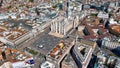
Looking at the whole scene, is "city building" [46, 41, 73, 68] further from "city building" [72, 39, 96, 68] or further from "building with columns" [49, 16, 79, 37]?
"building with columns" [49, 16, 79, 37]

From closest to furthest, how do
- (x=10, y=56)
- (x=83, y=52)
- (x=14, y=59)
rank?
(x=14, y=59) < (x=10, y=56) < (x=83, y=52)

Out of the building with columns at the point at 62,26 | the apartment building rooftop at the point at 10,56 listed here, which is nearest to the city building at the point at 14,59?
the apartment building rooftop at the point at 10,56

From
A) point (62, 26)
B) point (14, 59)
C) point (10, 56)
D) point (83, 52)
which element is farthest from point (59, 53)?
point (62, 26)

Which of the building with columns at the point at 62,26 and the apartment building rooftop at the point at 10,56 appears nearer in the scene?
the apartment building rooftop at the point at 10,56

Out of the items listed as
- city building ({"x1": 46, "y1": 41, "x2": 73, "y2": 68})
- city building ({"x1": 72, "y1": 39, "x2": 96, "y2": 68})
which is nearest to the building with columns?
city building ({"x1": 72, "y1": 39, "x2": 96, "y2": 68})

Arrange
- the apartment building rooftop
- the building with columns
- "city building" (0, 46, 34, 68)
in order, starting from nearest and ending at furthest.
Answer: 1. "city building" (0, 46, 34, 68)
2. the apartment building rooftop
3. the building with columns

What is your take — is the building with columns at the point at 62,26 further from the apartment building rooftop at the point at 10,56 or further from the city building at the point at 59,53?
the apartment building rooftop at the point at 10,56

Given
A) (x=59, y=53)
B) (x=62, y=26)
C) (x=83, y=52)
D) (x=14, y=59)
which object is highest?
(x=62, y=26)

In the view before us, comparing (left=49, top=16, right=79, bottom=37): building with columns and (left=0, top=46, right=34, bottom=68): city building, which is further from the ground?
(left=49, top=16, right=79, bottom=37): building with columns

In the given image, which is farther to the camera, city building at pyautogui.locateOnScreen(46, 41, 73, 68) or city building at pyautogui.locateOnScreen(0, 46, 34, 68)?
city building at pyautogui.locateOnScreen(46, 41, 73, 68)

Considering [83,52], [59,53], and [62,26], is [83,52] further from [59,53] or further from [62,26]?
[62,26]

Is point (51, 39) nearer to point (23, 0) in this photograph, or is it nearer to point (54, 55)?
point (54, 55)

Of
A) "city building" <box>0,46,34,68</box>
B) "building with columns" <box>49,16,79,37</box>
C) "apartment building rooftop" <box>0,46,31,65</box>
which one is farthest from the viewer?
"building with columns" <box>49,16,79,37</box>

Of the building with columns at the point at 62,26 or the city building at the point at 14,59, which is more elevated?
the building with columns at the point at 62,26
